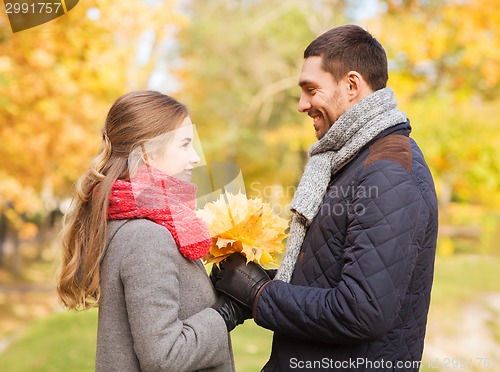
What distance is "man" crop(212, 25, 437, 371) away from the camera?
6.58 ft

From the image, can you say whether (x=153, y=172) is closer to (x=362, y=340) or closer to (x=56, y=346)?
(x=362, y=340)

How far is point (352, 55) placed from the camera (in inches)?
89.5

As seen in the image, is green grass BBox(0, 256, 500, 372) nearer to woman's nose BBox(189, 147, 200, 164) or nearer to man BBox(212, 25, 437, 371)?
man BBox(212, 25, 437, 371)

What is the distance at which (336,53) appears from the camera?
2.29 meters

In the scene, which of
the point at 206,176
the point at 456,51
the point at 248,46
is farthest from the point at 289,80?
the point at 206,176

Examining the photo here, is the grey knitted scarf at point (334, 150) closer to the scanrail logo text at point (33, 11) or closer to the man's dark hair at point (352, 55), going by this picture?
the man's dark hair at point (352, 55)

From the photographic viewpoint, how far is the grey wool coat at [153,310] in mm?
2031

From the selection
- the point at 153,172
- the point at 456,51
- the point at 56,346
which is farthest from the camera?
the point at 456,51

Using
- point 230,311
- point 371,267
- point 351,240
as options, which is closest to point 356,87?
point 351,240

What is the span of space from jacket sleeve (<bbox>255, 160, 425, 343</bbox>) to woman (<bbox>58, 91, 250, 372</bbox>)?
0.38m

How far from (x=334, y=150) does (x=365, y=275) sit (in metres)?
0.62

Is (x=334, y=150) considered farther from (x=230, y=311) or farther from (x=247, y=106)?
(x=247, y=106)

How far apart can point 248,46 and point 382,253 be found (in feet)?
52.5

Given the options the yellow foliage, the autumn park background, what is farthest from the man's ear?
the autumn park background
